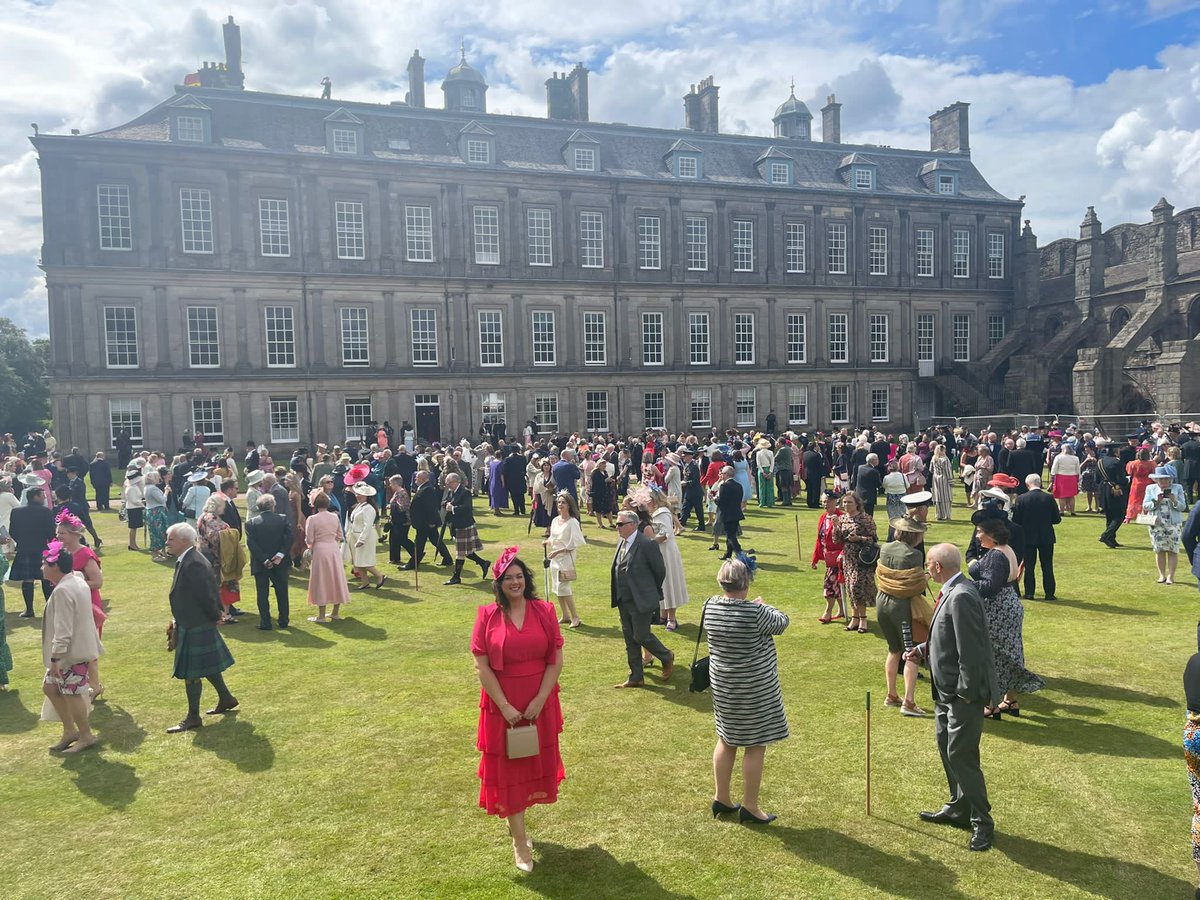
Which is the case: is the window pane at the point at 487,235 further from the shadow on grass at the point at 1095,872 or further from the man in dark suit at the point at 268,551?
the shadow on grass at the point at 1095,872

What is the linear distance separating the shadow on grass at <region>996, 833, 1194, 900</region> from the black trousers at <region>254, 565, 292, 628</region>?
952 cm

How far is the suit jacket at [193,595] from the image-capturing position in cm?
816

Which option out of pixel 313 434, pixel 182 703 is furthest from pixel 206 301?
pixel 182 703

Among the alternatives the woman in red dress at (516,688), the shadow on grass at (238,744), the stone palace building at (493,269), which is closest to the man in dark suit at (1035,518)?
the woman in red dress at (516,688)

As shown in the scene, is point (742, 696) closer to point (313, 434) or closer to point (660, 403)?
point (313, 434)

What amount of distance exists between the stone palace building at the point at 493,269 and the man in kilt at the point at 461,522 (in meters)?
24.8

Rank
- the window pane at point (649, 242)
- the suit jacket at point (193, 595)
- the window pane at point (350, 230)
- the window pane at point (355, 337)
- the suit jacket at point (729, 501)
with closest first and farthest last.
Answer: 1. the suit jacket at point (193, 595)
2. the suit jacket at point (729, 501)
3. the window pane at point (350, 230)
4. the window pane at point (355, 337)
5. the window pane at point (649, 242)

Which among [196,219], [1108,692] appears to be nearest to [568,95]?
[196,219]

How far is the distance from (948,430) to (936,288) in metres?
17.9

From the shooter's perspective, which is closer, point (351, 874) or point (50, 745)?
point (351, 874)

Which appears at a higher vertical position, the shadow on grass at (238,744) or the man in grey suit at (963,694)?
the man in grey suit at (963,694)

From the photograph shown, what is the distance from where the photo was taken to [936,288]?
4812 cm

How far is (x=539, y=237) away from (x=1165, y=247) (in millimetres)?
29718

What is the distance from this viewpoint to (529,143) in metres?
41.4
